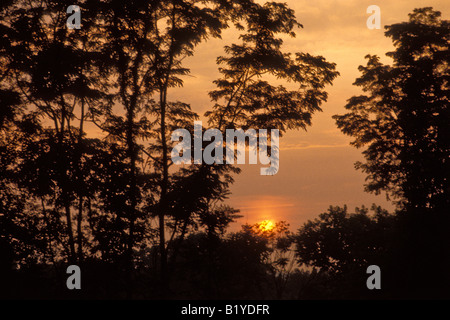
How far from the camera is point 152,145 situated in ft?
82.5

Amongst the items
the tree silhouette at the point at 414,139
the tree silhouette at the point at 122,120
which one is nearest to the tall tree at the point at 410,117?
the tree silhouette at the point at 414,139

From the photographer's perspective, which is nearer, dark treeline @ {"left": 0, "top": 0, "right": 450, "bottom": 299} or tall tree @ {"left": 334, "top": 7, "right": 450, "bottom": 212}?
dark treeline @ {"left": 0, "top": 0, "right": 450, "bottom": 299}

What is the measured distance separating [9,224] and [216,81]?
562 inches

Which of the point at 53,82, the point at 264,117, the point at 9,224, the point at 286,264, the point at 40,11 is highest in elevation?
the point at 40,11

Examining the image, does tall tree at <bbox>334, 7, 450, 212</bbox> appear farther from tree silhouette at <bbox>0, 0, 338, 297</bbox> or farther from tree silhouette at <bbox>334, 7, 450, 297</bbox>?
tree silhouette at <bbox>0, 0, 338, 297</bbox>

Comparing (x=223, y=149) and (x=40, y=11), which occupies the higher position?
(x=40, y=11)

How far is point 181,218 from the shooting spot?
23328 mm

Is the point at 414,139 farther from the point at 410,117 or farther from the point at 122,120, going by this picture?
the point at 122,120

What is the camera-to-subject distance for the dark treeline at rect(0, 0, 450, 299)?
21578 mm

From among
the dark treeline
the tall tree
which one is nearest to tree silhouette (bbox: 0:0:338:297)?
the dark treeline

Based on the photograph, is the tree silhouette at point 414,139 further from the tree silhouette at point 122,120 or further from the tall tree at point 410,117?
the tree silhouette at point 122,120

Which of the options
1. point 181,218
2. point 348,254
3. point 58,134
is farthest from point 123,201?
point 348,254

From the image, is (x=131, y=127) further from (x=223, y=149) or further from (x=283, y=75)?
(x=283, y=75)

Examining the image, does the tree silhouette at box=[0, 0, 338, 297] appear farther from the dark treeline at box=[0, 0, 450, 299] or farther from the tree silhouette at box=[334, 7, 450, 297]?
the tree silhouette at box=[334, 7, 450, 297]
